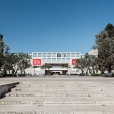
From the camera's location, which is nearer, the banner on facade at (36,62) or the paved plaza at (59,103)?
the paved plaza at (59,103)

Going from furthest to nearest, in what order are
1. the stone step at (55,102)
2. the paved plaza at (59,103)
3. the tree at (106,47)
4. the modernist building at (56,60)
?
the modernist building at (56,60) < the tree at (106,47) < the stone step at (55,102) < the paved plaza at (59,103)

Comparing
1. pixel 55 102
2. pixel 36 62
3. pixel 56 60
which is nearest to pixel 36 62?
pixel 36 62

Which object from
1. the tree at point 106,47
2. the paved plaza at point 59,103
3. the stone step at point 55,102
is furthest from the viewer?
the tree at point 106,47

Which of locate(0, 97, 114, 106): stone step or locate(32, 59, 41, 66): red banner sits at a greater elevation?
locate(32, 59, 41, 66): red banner

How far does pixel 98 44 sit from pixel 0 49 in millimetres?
25229

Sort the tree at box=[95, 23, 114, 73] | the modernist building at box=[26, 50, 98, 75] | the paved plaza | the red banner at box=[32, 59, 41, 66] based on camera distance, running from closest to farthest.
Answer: the paved plaza, the tree at box=[95, 23, 114, 73], the red banner at box=[32, 59, 41, 66], the modernist building at box=[26, 50, 98, 75]

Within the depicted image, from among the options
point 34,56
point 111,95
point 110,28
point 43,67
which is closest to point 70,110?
point 111,95

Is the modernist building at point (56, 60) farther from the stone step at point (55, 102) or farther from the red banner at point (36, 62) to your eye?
the stone step at point (55, 102)

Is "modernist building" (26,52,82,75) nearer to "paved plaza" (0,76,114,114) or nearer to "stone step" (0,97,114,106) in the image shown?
"paved plaza" (0,76,114,114)

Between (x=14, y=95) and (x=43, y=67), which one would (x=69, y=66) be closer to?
(x=43, y=67)

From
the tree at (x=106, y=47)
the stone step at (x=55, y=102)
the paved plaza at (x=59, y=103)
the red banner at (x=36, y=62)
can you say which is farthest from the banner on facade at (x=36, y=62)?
the stone step at (x=55, y=102)

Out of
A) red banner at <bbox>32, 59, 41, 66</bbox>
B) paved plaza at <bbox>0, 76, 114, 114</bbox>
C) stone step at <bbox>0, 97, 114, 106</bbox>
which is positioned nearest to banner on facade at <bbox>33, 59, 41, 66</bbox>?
red banner at <bbox>32, 59, 41, 66</bbox>

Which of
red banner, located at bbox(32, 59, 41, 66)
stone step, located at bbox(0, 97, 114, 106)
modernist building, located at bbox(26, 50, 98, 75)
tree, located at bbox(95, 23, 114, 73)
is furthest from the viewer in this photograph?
modernist building, located at bbox(26, 50, 98, 75)

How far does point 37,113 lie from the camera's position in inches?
233
